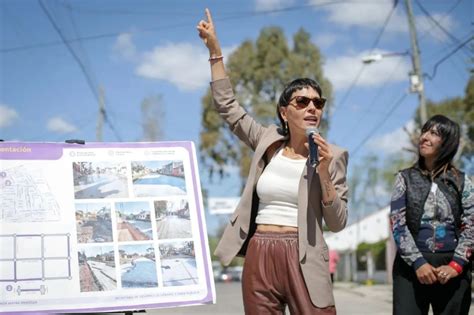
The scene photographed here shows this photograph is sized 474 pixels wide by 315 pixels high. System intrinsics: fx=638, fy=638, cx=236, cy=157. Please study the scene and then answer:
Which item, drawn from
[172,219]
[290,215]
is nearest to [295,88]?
[290,215]

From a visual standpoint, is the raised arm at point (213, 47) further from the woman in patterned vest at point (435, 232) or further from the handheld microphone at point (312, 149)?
the woman in patterned vest at point (435, 232)

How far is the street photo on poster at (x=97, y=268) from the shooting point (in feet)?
10.7

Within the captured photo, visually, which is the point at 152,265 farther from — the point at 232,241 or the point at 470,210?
the point at 470,210

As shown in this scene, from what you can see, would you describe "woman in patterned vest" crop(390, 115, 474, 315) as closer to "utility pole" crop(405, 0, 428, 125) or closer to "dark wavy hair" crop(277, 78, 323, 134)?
"dark wavy hair" crop(277, 78, 323, 134)

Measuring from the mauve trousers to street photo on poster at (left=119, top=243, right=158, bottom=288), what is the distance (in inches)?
25.1

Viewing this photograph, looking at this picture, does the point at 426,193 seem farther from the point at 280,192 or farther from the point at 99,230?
the point at 99,230

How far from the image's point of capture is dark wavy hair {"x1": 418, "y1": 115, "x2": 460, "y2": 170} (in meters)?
3.48

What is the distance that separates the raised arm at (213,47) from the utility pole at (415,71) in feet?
43.3

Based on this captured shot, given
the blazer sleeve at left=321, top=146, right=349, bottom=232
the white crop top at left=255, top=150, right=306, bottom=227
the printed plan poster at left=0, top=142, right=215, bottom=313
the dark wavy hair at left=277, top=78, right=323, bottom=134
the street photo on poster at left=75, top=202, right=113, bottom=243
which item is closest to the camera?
the blazer sleeve at left=321, top=146, right=349, bottom=232

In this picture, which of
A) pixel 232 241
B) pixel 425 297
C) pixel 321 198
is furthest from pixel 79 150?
pixel 425 297

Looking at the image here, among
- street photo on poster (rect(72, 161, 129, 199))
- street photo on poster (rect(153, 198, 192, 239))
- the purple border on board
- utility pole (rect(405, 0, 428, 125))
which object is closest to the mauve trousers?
street photo on poster (rect(153, 198, 192, 239))

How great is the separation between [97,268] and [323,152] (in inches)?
54.6

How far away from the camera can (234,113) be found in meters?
3.30

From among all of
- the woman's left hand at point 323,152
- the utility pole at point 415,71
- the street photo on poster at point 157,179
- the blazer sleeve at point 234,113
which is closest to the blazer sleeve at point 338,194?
the woman's left hand at point 323,152
